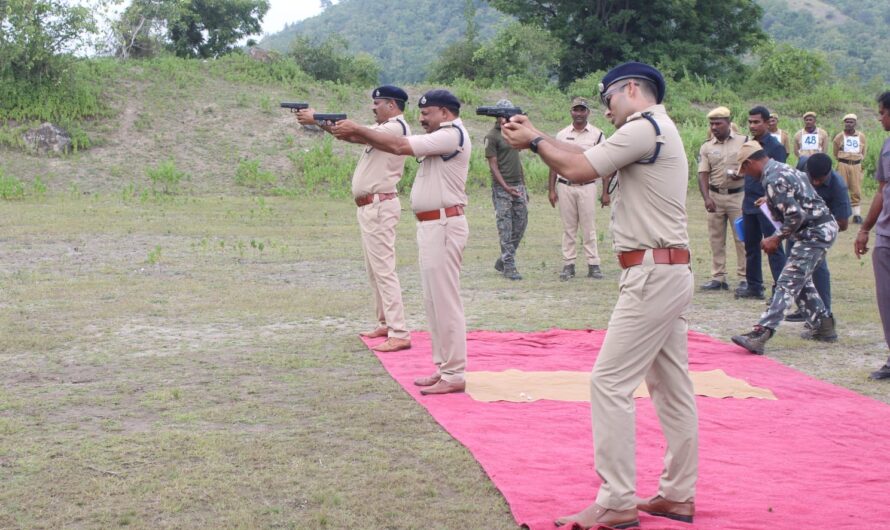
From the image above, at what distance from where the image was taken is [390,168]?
8.73m

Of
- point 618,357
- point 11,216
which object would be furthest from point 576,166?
point 11,216

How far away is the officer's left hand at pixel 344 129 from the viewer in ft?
22.2

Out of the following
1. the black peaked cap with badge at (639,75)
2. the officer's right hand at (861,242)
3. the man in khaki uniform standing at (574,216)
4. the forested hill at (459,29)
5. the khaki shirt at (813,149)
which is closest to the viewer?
the black peaked cap with badge at (639,75)

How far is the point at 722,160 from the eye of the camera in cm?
1168

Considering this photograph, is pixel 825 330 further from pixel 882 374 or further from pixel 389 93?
pixel 389 93

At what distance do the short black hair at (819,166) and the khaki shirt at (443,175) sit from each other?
3.89 m

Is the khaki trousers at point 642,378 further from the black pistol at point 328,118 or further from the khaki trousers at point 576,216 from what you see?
the khaki trousers at point 576,216

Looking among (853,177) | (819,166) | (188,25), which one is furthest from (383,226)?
(188,25)

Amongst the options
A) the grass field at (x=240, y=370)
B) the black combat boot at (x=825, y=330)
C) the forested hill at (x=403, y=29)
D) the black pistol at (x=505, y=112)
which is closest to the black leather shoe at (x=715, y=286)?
the grass field at (x=240, y=370)

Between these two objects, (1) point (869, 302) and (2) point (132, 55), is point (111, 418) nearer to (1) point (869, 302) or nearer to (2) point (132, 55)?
(1) point (869, 302)

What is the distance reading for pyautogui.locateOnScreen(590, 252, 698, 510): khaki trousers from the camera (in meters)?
4.61

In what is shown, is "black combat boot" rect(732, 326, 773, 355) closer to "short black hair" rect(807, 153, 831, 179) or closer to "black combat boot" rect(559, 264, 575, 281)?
"short black hair" rect(807, 153, 831, 179)

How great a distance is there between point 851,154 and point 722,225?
7260mm

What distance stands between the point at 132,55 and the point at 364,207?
2606 centimetres
